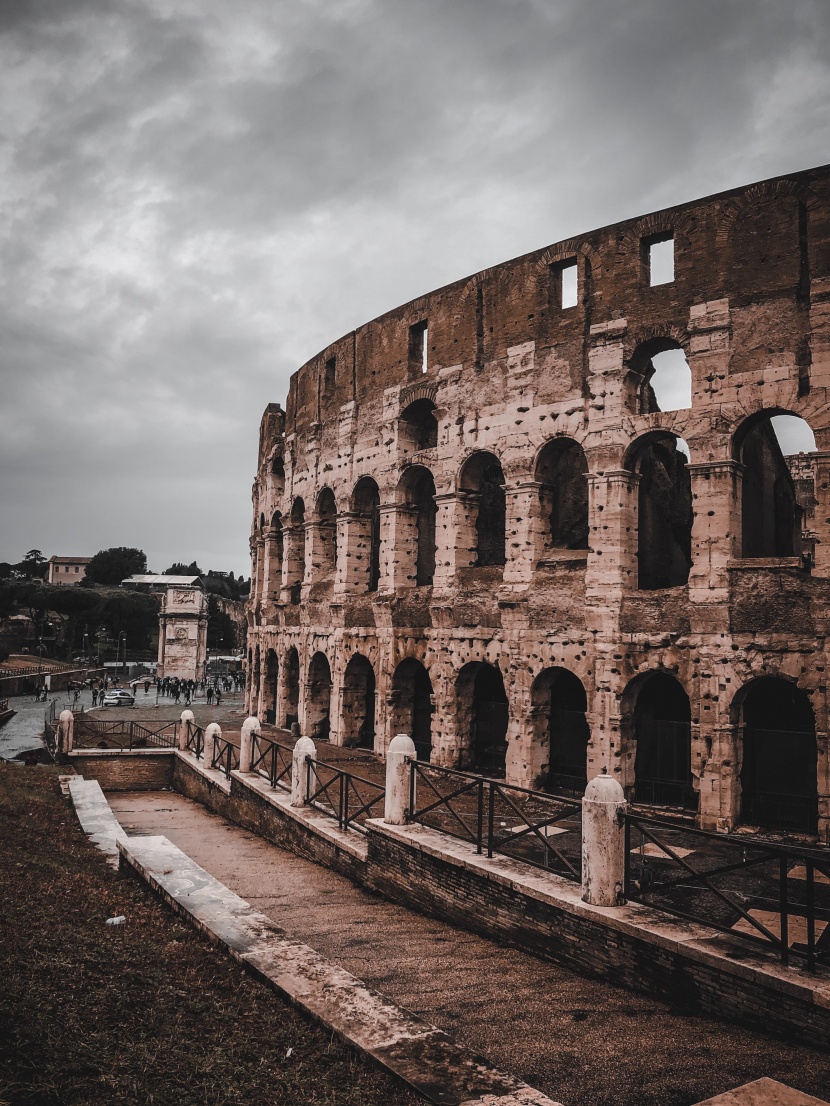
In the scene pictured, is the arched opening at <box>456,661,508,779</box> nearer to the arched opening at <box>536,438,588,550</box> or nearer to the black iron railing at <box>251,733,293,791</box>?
the arched opening at <box>536,438,588,550</box>

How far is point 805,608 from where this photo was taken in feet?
42.2

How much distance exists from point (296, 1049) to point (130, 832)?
11.8 meters

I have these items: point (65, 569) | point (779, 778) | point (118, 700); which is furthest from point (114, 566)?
point (779, 778)

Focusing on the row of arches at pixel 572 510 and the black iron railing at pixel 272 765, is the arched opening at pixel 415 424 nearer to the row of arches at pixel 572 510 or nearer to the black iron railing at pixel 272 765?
the row of arches at pixel 572 510

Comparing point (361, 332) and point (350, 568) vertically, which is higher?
point (361, 332)

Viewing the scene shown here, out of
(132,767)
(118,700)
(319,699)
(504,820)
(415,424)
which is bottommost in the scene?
(132,767)

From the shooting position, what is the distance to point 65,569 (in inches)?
5157

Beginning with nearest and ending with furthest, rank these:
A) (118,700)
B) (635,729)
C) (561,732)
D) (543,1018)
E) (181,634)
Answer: (543,1018), (635,729), (561,732), (118,700), (181,634)

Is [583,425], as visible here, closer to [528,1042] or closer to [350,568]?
[350,568]

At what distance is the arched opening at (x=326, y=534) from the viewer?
2394cm

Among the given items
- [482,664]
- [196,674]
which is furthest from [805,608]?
[196,674]

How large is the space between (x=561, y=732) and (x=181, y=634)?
37731mm

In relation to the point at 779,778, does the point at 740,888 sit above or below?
below

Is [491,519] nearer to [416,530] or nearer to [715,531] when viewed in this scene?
[416,530]
